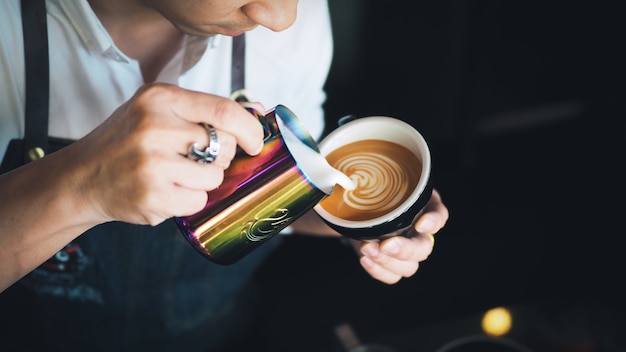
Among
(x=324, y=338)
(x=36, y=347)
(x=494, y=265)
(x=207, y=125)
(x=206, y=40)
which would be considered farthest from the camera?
(x=494, y=265)

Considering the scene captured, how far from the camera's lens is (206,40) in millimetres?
1178

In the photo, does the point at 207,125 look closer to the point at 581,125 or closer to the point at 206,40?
the point at 206,40

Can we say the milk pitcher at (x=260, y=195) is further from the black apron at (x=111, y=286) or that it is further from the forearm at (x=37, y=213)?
the black apron at (x=111, y=286)

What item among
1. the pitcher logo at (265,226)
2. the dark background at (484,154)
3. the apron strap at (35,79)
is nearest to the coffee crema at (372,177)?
the pitcher logo at (265,226)

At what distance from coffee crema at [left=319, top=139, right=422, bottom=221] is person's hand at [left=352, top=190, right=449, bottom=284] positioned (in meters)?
0.06

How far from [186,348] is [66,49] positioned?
2.82 feet

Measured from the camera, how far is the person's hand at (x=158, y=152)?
73 centimetres

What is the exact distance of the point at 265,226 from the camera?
33.8 inches

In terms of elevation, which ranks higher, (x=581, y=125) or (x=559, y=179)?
(x=581, y=125)

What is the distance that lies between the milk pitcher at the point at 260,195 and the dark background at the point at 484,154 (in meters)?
0.96

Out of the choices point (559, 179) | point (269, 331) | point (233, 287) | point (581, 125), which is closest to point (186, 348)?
point (233, 287)

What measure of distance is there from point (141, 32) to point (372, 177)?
601 mm

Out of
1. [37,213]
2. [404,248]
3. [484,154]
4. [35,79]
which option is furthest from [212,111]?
[484,154]

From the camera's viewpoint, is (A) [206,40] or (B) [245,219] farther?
(A) [206,40]
